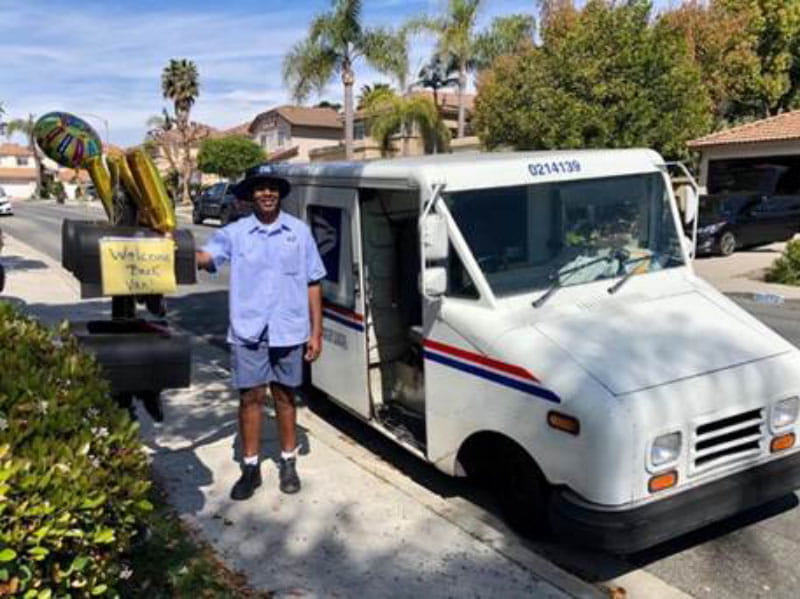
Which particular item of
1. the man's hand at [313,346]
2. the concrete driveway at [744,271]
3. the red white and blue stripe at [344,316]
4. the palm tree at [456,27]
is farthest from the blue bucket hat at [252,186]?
the palm tree at [456,27]

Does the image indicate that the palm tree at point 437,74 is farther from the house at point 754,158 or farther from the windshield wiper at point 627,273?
the windshield wiper at point 627,273

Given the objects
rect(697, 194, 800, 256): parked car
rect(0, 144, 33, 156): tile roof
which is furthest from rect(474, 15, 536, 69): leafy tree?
rect(0, 144, 33, 156): tile roof

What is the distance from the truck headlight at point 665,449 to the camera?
3580 millimetres

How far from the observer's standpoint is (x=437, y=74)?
132ft

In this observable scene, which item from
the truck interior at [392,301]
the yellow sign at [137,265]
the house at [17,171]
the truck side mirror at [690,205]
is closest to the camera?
the yellow sign at [137,265]

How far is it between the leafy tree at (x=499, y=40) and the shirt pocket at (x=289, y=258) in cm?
3196

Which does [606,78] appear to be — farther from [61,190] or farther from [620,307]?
[61,190]

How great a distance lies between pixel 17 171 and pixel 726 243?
122m

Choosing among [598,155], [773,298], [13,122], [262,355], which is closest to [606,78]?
[773,298]

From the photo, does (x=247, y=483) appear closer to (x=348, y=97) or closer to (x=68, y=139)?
(x=68, y=139)

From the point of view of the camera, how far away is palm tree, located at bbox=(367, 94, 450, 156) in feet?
97.7

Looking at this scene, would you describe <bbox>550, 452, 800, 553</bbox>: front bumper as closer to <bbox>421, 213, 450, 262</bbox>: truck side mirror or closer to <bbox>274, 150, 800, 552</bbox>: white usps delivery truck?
<bbox>274, 150, 800, 552</bbox>: white usps delivery truck

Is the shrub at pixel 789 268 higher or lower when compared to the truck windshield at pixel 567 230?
lower

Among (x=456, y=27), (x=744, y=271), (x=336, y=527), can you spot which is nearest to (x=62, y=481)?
(x=336, y=527)
